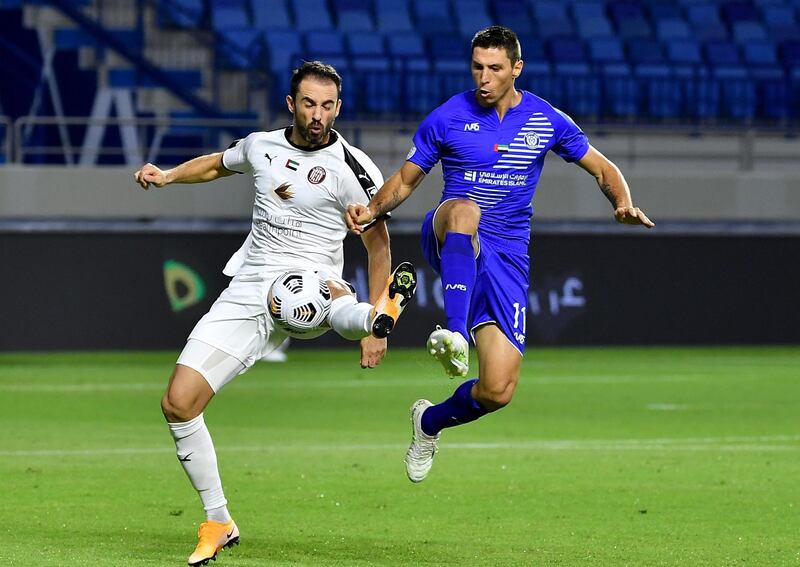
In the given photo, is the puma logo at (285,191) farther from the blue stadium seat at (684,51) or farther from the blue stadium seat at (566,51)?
the blue stadium seat at (684,51)

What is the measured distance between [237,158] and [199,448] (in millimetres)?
1335

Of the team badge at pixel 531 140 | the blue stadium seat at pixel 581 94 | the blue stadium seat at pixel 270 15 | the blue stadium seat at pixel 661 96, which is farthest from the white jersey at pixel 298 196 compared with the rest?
the blue stadium seat at pixel 661 96

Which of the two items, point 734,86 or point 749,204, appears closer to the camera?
point 749,204

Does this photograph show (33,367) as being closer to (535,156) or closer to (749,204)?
(749,204)

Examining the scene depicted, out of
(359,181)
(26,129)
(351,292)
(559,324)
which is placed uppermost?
(359,181)

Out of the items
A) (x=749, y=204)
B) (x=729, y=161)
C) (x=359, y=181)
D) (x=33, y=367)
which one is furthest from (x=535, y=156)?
(x=729, y=161)

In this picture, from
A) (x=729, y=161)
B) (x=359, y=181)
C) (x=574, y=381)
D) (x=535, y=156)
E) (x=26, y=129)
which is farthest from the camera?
(x=729, y=161)

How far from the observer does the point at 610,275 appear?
70.6 ft

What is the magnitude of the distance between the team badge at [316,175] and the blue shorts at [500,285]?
0.78 m

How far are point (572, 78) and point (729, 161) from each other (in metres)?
2.72

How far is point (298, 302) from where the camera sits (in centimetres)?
701

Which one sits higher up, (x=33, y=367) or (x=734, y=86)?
(x=734, y=86)

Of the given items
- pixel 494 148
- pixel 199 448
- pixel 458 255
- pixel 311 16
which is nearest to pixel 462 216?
pixel 458 255

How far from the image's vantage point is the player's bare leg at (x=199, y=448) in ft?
22.4
